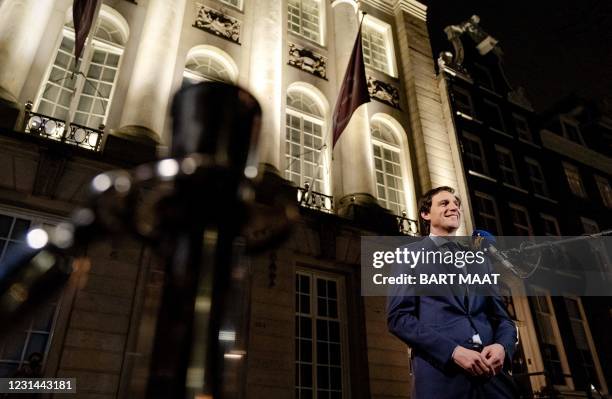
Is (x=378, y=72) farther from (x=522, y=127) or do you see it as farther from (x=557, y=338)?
(x=557, y=338)

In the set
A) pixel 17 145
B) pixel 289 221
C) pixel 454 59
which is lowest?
pixel 289 221

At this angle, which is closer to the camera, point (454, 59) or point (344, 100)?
point (344, 100)

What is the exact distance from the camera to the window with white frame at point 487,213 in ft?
51.4

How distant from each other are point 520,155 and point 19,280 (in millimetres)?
21280

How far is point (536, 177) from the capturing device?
64.5ft

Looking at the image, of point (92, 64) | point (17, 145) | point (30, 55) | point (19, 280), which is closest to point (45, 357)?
point (17, 145)

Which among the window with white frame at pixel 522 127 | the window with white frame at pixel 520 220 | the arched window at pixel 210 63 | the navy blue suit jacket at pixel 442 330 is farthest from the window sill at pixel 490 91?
the navy blue suit jacket at pixel 442 330

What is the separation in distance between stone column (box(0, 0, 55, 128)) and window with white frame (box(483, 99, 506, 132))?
56.7 ft

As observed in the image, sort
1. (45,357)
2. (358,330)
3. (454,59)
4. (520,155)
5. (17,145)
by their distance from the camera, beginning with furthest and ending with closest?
(454,59), (520,155), (358,330), (17,145), (45,357)

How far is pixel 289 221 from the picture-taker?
886mm

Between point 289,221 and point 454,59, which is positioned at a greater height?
point 454,59

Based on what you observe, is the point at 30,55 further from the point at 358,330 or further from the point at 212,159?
the point at 212,159

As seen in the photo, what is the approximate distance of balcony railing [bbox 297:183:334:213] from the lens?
431 inches

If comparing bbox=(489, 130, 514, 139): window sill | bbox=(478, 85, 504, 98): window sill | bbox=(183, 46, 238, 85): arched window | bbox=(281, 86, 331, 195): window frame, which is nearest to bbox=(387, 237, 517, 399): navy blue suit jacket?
bbox=(281, 86, 331, 195): window frame
